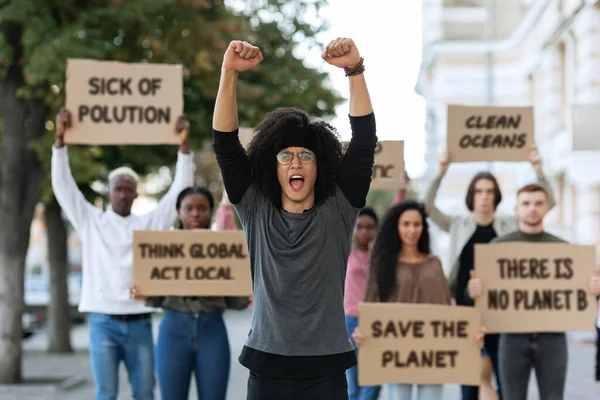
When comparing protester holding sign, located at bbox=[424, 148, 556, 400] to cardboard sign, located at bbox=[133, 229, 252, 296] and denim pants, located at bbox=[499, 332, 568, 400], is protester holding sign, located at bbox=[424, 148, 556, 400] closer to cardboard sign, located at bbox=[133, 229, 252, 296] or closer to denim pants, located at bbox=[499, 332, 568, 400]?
denim pants, located at bbox=[499, 332, 568, 400]

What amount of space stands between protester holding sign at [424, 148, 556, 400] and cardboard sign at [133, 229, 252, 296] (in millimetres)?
1594

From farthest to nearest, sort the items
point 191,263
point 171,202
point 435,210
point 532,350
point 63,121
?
point 435,210 < point 63,121 < point 171,202 < point 191,263 < point 532,350

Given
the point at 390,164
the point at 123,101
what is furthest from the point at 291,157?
the point at 390,164

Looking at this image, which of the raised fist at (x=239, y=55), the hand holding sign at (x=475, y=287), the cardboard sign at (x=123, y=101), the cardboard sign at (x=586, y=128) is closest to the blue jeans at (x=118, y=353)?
the cardboard sign at (x=123, y=101)

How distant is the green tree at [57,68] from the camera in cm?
1171

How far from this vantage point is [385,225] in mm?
6957

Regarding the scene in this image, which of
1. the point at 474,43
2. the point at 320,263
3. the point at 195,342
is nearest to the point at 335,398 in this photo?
the point at 320,263

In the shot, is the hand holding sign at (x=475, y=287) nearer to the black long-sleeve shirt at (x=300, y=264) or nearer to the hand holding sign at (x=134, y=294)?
the hand holding sign at (x=134, y=294)

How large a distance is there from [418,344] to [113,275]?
196 centimetres

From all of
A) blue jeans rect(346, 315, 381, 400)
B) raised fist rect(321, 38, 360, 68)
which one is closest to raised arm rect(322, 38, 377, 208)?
raised fist rect(321, 38, 360, 68)

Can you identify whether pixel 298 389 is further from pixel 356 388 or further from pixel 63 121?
pixel 63 121

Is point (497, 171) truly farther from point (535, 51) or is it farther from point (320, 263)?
point (320, 263)

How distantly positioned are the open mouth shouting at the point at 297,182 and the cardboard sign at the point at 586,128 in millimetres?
4622

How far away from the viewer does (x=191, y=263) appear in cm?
675
